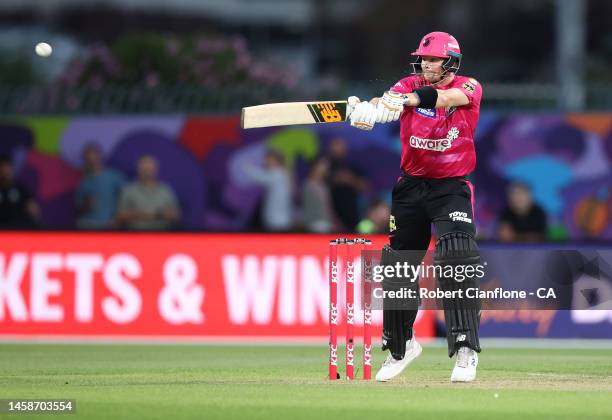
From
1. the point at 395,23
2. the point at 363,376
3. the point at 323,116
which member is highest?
the point at 395,23

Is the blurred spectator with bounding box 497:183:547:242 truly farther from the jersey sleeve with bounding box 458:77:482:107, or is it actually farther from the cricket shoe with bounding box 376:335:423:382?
the jersey sleeve with bounding box 458:77:482:107

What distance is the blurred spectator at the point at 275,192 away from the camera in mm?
19502

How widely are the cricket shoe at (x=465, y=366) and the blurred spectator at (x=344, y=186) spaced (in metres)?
8.08

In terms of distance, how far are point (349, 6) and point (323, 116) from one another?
4095 centimetres

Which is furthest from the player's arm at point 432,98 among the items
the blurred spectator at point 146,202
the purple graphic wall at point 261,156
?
the purple graphic wall at point 261,156

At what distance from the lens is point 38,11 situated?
49.9m

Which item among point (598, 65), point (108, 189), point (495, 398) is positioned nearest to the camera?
point (495, 398)

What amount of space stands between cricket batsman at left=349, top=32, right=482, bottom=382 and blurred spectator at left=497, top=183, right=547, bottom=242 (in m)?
6.96

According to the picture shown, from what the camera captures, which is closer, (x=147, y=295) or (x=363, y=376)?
(x=363, y=376)

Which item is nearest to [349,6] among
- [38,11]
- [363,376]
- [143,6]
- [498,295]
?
[143,6]

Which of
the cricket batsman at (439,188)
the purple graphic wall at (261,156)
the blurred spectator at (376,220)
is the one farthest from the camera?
the purple graphic wall at (261,156)

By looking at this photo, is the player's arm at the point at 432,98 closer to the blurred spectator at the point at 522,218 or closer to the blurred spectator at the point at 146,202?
the blurred spectator at the point at 522,218

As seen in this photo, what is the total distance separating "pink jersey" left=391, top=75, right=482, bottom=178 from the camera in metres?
10.6

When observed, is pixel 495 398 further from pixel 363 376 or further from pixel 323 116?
pixel 323 116
